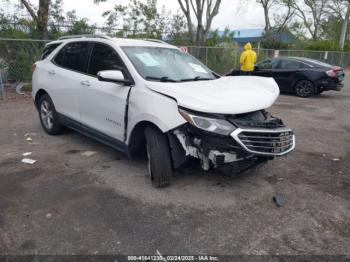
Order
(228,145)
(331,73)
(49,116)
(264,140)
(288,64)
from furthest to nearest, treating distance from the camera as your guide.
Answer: (288,64)
(331,73)
(49,116)
(264,140)
(228,145)

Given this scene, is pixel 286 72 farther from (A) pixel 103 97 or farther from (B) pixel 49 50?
(A) pixel 103 97

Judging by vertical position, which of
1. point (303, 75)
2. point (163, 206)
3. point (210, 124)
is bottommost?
point (163, 206)

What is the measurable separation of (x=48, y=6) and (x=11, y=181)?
10.1 m

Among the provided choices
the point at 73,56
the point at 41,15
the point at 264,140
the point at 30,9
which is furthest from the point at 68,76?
the point at 30,9

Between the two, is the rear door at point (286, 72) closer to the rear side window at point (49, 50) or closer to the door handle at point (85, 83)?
the rear side window at point (49, 50)

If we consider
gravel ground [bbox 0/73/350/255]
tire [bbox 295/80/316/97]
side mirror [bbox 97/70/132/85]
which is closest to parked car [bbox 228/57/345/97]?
tire [bbox 295/80/316/97]

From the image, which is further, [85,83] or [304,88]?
[304,88]

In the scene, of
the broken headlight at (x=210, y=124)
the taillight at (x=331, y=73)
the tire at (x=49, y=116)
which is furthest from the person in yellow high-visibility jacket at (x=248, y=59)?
the broken headlight at (x=210, y=124)

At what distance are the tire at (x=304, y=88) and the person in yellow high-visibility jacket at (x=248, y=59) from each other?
1.84m

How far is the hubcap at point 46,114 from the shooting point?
6.18 metres

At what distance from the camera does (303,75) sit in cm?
1237

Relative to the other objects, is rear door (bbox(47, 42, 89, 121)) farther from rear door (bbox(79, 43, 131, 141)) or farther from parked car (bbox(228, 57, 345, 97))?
parked car (bbox(228, 57, 345, 97))

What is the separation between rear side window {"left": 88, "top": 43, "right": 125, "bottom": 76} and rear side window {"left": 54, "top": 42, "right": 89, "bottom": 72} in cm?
23

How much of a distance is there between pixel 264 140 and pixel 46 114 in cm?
428
